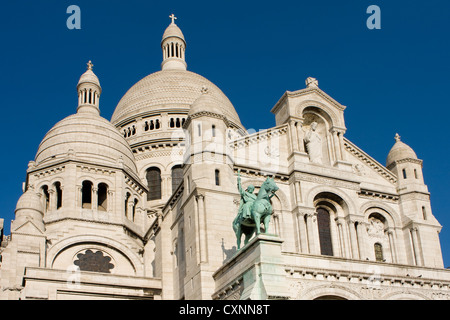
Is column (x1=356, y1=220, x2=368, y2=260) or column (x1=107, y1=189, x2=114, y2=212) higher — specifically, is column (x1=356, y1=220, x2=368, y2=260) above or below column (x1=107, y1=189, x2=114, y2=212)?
below

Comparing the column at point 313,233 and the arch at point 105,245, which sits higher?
the arch at point 105,245

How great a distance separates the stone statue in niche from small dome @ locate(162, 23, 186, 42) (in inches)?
1538

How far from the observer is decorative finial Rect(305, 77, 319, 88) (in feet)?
159

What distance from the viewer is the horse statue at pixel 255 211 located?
3375 centimetres

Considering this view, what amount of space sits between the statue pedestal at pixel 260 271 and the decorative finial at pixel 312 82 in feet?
61.3

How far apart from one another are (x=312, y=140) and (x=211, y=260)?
44.8 feet

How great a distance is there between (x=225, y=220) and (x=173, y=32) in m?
48.2

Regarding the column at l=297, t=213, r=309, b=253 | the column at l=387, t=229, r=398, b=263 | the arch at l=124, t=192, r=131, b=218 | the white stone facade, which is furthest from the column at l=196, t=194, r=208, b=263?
the arch at l=124, t=192, r=131, b=218

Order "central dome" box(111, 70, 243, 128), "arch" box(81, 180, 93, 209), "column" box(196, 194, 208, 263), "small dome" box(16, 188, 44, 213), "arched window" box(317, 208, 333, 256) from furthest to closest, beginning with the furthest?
1. "central dome" box(111, 70, 243, 128)
2. "arch" box(81, 180, 93, 209)
3. "small dome" box(16, 188, 44, 213)
4. "arched window" box(317, 208, 333, 256)
5. "column" box(196, 194, 208, 263)

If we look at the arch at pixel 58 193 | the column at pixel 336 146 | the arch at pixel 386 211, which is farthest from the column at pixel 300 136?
the arch at pixel 58 193

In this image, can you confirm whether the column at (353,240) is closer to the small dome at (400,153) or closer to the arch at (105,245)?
the small dome at (400,153)

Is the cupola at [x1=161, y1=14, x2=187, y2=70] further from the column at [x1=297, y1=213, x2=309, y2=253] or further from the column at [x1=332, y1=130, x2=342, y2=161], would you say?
the column at [x1=297, y1=213, x2=309, y2=253]
